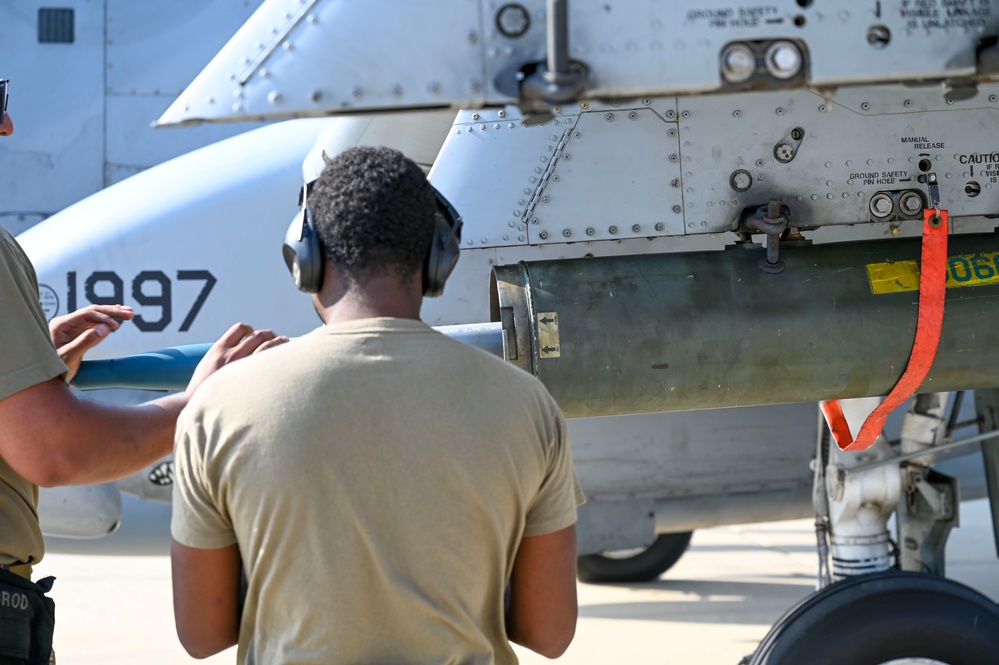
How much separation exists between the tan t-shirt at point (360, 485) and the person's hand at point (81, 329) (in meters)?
0.73

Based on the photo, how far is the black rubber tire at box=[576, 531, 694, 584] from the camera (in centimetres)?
680

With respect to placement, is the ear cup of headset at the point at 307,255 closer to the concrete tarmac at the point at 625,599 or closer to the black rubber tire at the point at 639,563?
the concrete tarmac at the point at 625,599

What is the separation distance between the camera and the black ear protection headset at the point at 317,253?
5.29 feet

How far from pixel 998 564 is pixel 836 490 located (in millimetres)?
4787

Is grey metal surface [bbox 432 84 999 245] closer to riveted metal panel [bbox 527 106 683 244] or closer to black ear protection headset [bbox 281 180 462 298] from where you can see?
riveted metal panel [bbox 527 106 683 244]

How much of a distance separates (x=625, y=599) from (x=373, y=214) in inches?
209

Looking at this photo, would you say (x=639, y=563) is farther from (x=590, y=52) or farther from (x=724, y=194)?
(x=590, y=52)

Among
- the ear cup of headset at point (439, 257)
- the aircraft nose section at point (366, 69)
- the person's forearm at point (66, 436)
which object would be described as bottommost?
the person's forearm at point (66, 436)

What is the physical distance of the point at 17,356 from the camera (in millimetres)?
1802

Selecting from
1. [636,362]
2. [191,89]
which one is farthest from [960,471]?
[191,89]

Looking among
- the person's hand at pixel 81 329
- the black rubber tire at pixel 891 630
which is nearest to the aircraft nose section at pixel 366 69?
the person's hand at pixel 81 329

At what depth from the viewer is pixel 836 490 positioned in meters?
3.65

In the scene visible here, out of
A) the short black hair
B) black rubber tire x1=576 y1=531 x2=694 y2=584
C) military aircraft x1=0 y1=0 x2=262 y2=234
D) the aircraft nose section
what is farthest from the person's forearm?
black rubber tire x1=576 y1=531 x2=694 y2=584

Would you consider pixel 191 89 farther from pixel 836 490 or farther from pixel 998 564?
pixel 998 564
